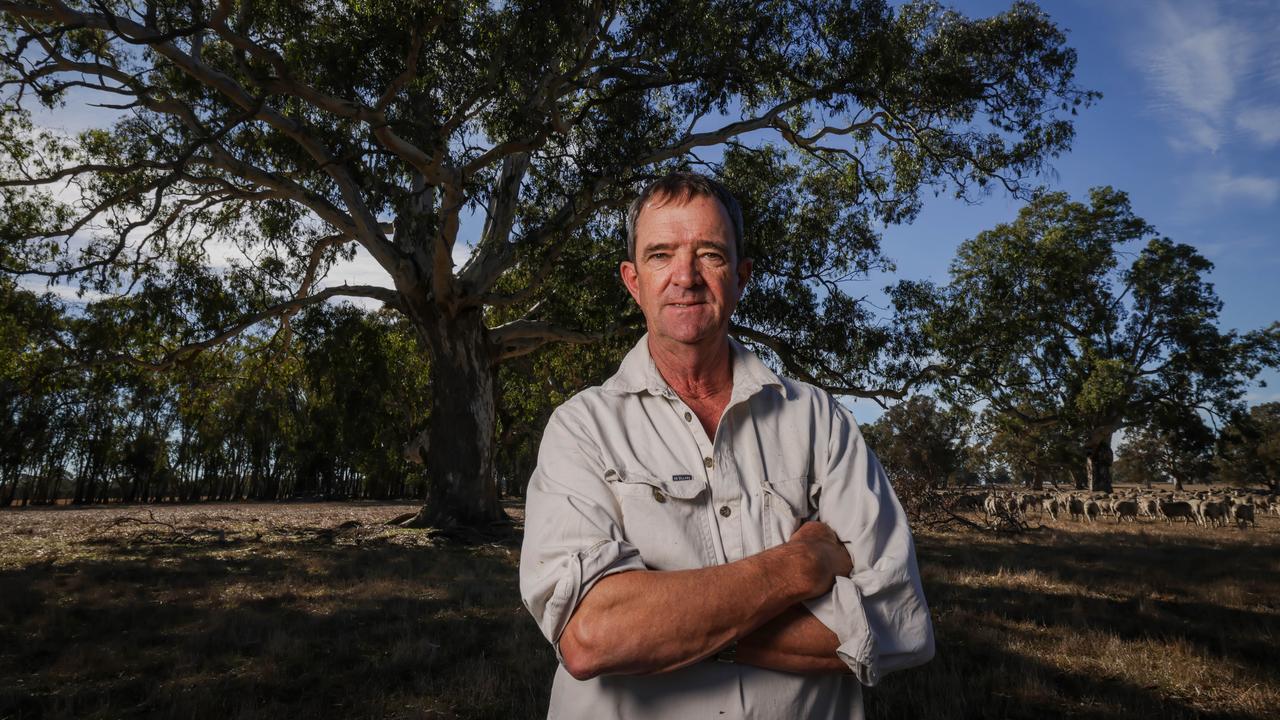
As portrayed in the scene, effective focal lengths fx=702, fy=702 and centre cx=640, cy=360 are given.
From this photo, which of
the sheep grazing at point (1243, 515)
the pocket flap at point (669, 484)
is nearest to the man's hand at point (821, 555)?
the pocket flap at point (669, 484)

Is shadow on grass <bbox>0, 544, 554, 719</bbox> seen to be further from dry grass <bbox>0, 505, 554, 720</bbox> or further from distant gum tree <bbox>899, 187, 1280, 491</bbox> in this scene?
distant gum tree <bbox>899, 187, 1280, 491</bbox>

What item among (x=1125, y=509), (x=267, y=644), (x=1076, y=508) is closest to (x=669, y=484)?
(x=267, y=644)

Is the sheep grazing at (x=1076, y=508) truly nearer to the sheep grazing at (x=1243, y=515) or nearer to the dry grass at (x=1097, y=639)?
the sheep grazing at (x=1243, y=515)

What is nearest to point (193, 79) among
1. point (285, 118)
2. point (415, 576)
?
point (285, 118)

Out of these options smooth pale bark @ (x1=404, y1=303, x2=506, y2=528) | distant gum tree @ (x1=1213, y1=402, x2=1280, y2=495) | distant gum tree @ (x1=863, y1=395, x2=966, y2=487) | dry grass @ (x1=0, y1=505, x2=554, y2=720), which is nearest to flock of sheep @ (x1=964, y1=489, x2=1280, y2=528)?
distant gum tree @ (x1=1213, y1=402, x2=1280, y2=495)

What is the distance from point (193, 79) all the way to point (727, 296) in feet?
42.6

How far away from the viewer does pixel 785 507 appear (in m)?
1.67

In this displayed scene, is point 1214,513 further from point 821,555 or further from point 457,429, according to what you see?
point 821,555

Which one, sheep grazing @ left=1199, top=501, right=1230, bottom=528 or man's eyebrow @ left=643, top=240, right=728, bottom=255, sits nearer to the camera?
man's eyebrow @ left=643, top=240, right=728, bottom=255

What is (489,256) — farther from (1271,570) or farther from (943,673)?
(1271,570)

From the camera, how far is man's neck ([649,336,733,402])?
189 centimetres

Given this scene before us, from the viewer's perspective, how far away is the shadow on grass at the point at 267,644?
389cm

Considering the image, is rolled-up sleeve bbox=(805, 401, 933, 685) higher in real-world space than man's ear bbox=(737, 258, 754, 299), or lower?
lower

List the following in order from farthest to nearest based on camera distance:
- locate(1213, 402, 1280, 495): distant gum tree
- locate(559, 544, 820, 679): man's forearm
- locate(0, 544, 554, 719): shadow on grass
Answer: locate(1213, 402, 1280, 495): distant gum tree
locate(0, 544, 554, 719): shadow on grass
locate(559, 544, 820, 679): man's forearm
